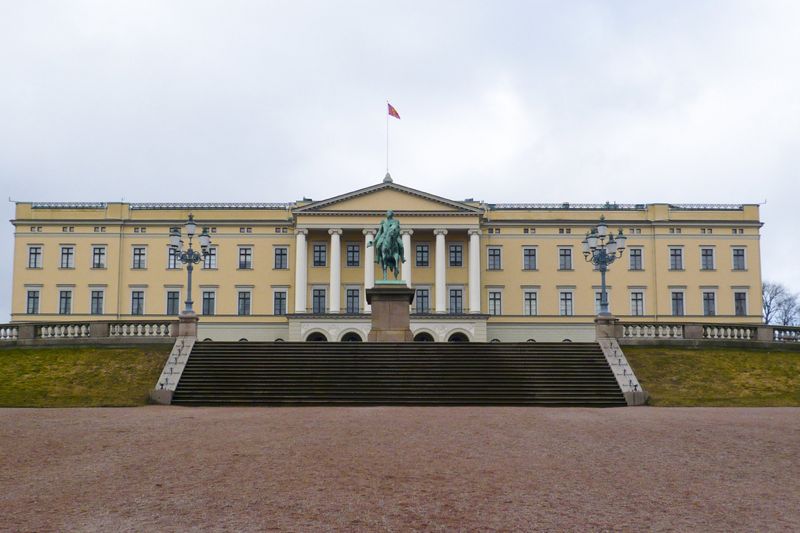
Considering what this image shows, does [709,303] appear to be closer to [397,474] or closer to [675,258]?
[675,258]

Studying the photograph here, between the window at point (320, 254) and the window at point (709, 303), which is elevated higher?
the window at point (320, 254)

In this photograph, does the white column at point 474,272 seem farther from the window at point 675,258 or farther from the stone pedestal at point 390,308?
the stone pedestal at point 390,308

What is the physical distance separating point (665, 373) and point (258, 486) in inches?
856

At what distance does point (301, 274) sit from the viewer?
68.5 metres

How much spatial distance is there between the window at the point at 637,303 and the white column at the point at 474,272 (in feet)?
48.5

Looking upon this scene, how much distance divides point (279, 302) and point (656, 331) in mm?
43246

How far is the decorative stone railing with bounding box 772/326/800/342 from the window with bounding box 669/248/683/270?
38.0m

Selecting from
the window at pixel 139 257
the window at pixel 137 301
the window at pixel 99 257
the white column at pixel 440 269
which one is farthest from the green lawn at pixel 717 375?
the window at pixel 99 257

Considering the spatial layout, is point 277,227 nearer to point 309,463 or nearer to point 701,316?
point 701,316

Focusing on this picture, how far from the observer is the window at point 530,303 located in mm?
70688

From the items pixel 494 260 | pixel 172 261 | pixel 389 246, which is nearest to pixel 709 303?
pixel 494 260

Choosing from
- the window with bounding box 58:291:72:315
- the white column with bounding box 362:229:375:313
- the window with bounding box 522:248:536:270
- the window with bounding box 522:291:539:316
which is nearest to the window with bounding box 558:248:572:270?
the window with bounding box 522:248:536:270

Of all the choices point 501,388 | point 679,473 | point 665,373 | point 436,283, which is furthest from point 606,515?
point 436,283

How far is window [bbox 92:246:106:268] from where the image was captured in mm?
70750
